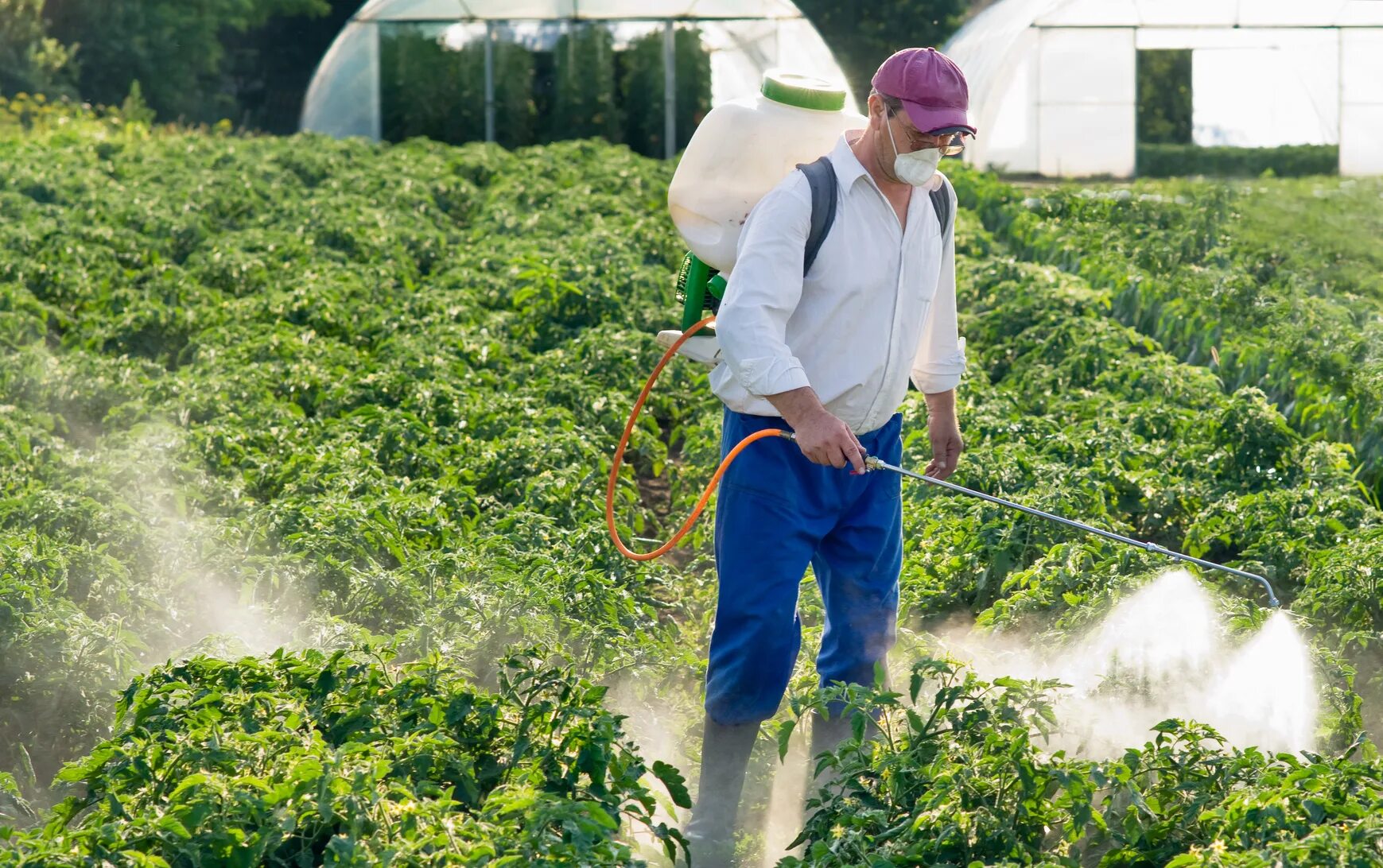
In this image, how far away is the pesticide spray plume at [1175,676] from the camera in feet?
12.2

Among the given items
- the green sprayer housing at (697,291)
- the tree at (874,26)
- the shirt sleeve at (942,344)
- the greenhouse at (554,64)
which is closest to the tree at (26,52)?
the greenhouse at (554,64)

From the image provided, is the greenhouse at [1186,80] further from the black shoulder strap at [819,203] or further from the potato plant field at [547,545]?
the black shoulder strap at [819,203]

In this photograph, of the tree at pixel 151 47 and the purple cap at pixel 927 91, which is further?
the tree at pixel 151 47

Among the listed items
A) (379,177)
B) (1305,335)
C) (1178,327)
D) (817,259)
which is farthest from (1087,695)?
(379,177)

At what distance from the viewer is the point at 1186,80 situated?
17.1 m

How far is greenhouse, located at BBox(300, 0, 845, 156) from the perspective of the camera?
21.2 metres

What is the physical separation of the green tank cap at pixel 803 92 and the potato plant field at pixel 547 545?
1.37 m

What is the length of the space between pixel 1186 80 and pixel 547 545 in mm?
14224

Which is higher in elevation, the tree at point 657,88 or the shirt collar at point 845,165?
the tree at point 657,88

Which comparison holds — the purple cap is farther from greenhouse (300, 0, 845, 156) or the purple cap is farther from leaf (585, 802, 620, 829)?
greenhouse (300, 0, 845, 156)

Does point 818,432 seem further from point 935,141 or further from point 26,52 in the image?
point 26,52

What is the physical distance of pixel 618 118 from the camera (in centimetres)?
2155

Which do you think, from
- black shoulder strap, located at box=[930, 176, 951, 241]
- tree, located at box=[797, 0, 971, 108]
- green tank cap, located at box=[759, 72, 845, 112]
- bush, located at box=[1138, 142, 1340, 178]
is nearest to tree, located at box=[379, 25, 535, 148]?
bush, located at box=[1138, 142, 1340, 178]

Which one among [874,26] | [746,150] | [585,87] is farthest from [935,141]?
[874,26]
